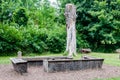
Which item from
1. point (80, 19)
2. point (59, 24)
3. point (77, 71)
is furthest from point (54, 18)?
point (77, 71)

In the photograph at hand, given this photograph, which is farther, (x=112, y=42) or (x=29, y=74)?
(x=112, y=42)

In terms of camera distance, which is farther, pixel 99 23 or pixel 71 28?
pixel 99 23

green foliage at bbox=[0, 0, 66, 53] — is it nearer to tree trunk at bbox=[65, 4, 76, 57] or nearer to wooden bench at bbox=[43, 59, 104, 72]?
tree trunk at bbox=[65, 4, 76, 57]

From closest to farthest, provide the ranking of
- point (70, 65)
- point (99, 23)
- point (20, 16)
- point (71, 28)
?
point (70, 65) < point (71, 28) < point (99, 23) < point (20, 16)

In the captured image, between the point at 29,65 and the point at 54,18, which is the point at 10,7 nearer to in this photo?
the point at 54,18

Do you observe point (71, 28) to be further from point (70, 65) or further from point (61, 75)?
point (61, 75)

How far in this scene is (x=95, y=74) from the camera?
9.56 metres

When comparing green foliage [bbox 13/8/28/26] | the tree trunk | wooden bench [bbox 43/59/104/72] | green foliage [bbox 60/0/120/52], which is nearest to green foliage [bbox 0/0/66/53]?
green foliage [bbox 13/8/28/26]

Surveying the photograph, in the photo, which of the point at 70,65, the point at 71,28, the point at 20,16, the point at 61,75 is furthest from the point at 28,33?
the point at 61,75

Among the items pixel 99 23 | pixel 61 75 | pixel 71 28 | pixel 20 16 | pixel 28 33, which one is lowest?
pixel 61 75

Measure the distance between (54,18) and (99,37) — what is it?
4.89 meters

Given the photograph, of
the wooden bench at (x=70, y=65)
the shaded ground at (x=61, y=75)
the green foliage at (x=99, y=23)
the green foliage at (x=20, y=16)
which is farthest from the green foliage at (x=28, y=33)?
the wooden bench at (x=70, y=65)

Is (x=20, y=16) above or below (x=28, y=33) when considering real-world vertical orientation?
above

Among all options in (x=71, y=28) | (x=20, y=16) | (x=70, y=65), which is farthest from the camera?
(x=20, y=16)
